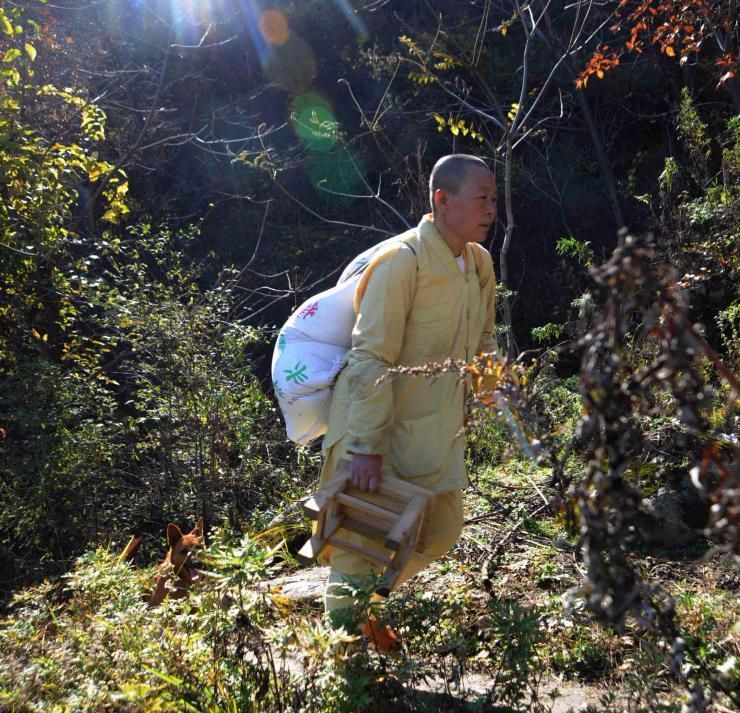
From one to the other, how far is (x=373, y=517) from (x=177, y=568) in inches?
75.4

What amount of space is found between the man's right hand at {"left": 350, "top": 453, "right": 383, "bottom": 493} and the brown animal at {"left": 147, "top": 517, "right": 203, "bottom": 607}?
4.46 feet

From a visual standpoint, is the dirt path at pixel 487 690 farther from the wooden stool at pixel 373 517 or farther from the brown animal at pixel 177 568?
the brown animal at pixel 177 568

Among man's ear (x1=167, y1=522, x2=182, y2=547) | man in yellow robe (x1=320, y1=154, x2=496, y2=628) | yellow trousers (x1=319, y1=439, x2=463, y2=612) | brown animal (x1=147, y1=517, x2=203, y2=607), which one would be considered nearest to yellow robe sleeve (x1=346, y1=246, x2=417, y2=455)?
man in yellow robe (x1=320, y1=154, x2=496, y2=628)

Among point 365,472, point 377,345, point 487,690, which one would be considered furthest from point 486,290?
point 487,690

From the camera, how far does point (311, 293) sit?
10.6 metres

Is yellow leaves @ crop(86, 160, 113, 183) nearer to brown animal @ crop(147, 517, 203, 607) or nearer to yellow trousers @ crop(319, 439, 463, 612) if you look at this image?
brown animal @ crop(147, 517, 203, 607)

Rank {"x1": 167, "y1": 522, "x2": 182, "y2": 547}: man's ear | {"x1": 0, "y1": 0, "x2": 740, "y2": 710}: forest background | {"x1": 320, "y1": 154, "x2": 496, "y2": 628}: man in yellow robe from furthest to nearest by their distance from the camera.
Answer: {"x1": 167, "y1": 522, "x2": 182, "y2": 547}: man's ear → {"x1": 320, "y1": 154, "x2": 496, "y2": 628}: man in yellow robe → {"x1": 0, "y1": 0, "x2": 740, "y2": 710}: forest background

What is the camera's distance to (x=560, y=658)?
3.23 meters

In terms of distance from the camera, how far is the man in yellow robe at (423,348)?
10.4 feet

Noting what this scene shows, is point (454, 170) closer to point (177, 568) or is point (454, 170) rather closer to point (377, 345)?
point (377, 345)

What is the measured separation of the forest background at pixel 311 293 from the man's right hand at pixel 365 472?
0.46 meters

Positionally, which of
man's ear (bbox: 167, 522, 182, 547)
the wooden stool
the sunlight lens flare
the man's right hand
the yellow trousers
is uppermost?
the sunlight lens flare

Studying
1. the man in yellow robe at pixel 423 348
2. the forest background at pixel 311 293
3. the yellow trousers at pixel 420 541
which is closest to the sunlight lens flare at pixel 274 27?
the forest background at pixel 311 293

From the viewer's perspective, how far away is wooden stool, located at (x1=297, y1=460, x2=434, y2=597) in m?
2.86
